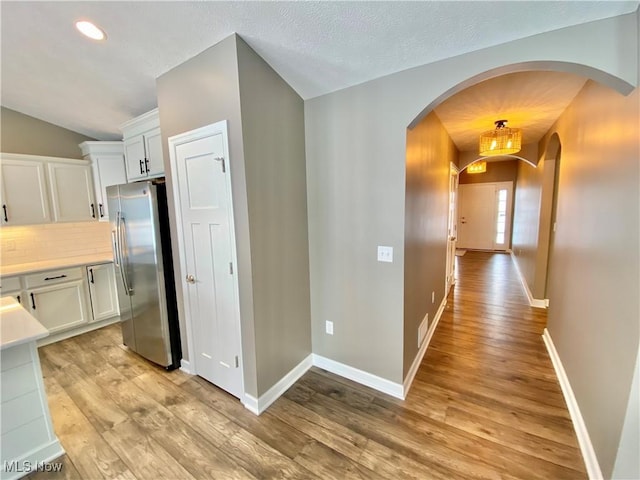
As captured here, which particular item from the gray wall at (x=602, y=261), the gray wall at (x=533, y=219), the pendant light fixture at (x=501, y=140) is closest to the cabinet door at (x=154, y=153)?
the gray wall at (x=602, y=261)

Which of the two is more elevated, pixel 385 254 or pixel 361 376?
pixel 385 254

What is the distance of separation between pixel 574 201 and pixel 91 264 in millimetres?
5173

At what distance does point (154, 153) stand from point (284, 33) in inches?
71.2

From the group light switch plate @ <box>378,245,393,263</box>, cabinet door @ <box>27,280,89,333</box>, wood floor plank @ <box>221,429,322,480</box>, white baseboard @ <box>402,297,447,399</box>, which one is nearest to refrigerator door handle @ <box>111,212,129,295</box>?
cabinet door @ <box>27,280,89,333</box>

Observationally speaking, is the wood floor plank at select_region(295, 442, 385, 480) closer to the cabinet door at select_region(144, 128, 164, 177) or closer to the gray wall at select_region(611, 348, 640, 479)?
the gray wall at select_region(611, 348, 640, 479)

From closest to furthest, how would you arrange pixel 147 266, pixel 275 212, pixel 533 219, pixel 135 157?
pixel 275 212 → pixel 147 266 → pixel 135 157 → pixel 533 219

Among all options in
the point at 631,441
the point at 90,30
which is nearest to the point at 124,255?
the point at 90,30

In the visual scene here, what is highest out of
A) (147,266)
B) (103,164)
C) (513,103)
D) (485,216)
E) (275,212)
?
(513,103)

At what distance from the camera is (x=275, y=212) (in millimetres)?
2070

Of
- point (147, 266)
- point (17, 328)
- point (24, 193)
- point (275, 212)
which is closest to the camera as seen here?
point (17, 328)

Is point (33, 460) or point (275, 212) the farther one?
point (275, 212)

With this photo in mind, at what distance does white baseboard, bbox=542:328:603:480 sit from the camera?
4.88 feet

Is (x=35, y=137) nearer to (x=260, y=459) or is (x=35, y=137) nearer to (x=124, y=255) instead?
(x=124, y=255)

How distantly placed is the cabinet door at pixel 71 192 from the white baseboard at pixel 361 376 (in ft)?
11.6
